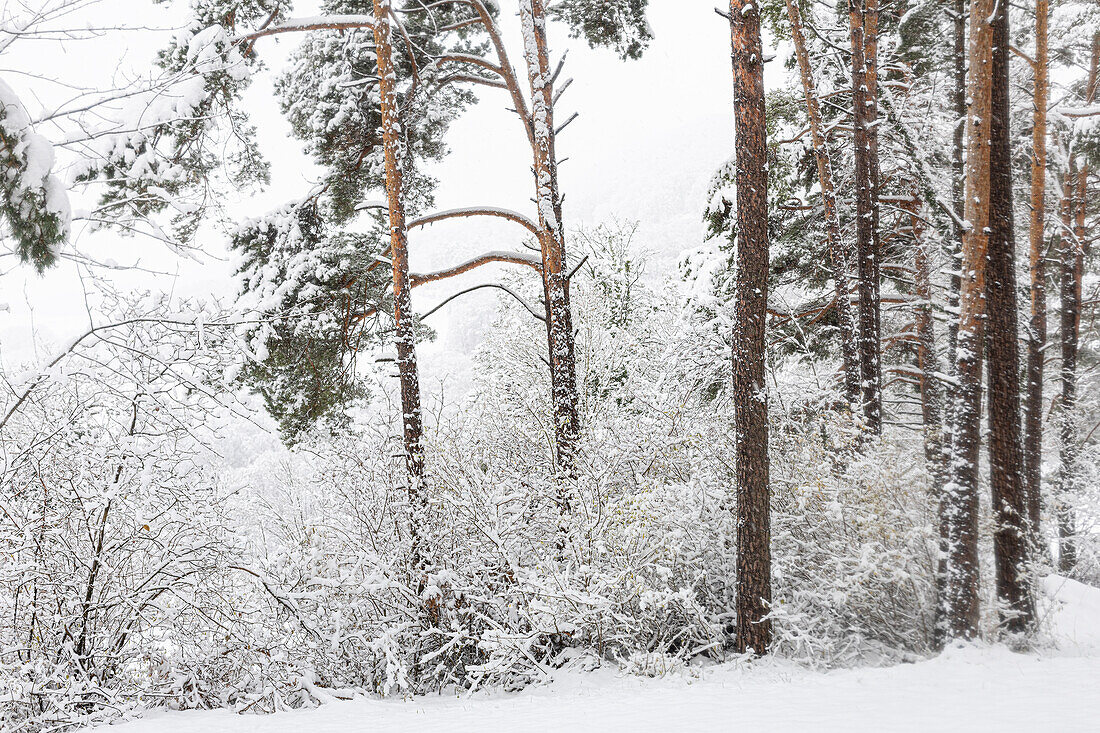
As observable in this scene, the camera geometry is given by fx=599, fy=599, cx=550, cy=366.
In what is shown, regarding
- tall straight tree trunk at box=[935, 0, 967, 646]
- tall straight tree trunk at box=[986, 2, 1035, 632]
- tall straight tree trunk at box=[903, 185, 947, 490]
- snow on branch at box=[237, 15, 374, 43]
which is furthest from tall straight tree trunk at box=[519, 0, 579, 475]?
tall straight tree trunk at box=[903, 185, 947, 490]

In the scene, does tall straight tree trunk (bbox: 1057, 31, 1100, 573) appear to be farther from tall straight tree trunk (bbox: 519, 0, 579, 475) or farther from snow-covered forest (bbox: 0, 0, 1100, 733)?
tall straight tree trunk (bbox: 519, 0, 579, 475)

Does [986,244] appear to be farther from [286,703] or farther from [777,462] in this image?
[286,703]

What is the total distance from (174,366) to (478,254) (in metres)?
4.13

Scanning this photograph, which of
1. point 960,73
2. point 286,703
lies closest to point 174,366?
Answer: point 286,703

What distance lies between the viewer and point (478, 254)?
7.70 meters

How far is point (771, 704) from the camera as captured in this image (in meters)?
3.95

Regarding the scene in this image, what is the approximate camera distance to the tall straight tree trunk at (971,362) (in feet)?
18.6

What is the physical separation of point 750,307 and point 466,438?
604 cm

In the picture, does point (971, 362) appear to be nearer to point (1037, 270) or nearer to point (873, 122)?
point (873, 122)

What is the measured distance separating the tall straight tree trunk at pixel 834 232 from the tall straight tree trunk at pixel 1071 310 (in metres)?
5.97

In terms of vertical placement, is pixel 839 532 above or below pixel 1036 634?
above

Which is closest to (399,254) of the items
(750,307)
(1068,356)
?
(750,307)

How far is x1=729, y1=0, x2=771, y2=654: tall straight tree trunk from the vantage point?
19.3 ft

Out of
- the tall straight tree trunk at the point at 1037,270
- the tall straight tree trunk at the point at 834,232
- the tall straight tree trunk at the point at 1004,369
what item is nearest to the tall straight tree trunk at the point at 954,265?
the tall straight tree trunk at the point at 1004,369
